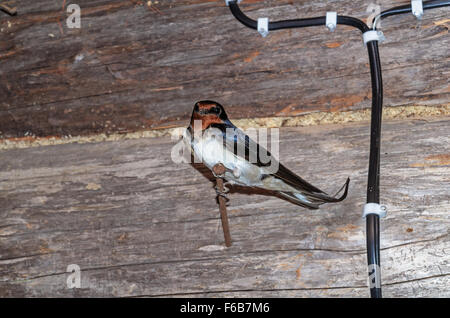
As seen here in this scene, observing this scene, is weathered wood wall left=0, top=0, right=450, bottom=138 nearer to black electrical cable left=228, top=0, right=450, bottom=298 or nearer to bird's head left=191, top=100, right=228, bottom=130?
black electrical cable left=228, top=0, right=450, bottom=298

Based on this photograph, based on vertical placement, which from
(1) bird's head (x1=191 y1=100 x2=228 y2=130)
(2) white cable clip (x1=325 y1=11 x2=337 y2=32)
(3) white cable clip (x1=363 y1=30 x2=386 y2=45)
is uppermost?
(2) white cable clip (x1=325 y1=11 x2=337 y2=32)

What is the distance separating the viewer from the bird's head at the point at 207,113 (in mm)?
1403

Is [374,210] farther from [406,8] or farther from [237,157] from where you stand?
[406,8]

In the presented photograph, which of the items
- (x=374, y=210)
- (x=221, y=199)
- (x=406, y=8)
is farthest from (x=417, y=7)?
(x=221, y=199)

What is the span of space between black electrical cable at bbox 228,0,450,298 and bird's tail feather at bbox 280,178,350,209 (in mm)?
77

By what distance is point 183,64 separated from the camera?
5.69 ft

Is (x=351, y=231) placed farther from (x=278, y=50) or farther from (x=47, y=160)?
(x=47, y=160)

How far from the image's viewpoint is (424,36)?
1603 millimetres

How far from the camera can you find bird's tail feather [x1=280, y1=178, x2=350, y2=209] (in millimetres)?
1414

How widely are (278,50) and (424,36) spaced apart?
16.4 inches

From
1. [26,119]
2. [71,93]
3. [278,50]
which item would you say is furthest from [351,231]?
[26,119]

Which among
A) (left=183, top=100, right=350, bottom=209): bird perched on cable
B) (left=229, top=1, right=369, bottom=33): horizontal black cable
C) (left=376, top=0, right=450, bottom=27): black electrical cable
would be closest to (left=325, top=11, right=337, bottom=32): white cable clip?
(left=229, top=1, right=369, bottom=33): horizontal black cable

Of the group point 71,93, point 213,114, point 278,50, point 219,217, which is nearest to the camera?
point 213,114
